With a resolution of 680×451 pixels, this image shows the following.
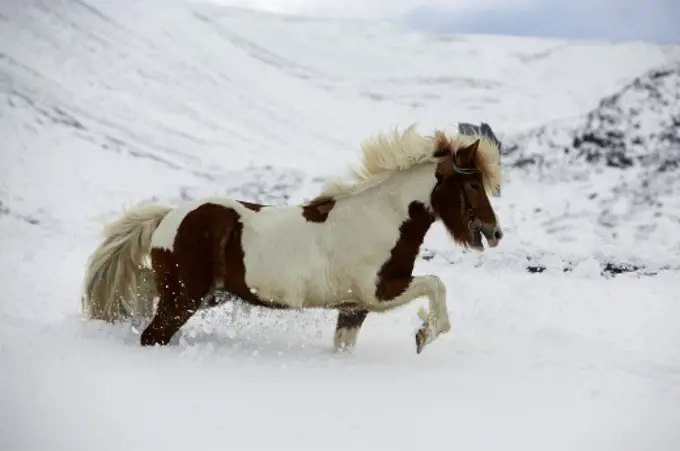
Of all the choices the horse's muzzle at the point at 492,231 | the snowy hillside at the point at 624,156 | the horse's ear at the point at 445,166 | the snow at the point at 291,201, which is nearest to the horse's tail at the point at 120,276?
the snow at the point at 291,201

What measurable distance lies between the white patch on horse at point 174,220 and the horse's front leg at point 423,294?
1.13 metres

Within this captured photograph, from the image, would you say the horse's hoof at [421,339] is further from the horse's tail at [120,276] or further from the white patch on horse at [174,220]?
the horse's tail at [120,276]

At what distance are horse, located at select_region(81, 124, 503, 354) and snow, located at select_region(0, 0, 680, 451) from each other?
1.10 feet

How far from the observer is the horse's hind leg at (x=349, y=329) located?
4.35 meters

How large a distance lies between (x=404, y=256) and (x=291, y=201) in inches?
319

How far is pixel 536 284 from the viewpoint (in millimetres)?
7449

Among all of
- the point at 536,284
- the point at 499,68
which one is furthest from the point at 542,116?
the point at 536,284

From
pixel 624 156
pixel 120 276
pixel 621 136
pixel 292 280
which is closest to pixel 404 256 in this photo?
pixel 292 280

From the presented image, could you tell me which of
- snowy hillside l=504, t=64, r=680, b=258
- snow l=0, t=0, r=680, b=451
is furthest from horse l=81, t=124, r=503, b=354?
snowy hillside l=504, t=64, r=680, b=258

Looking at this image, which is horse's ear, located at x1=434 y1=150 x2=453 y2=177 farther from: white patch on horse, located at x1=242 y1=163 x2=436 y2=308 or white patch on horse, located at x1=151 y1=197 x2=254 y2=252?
white patch on horse, located at x1=151 y1=197 x2=254 y2=252

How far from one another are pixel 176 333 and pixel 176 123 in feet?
46.5

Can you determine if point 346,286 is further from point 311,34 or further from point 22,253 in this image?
point 311,34

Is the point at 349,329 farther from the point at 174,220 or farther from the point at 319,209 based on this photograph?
the point at 174,220

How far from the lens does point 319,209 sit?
4332 mm
